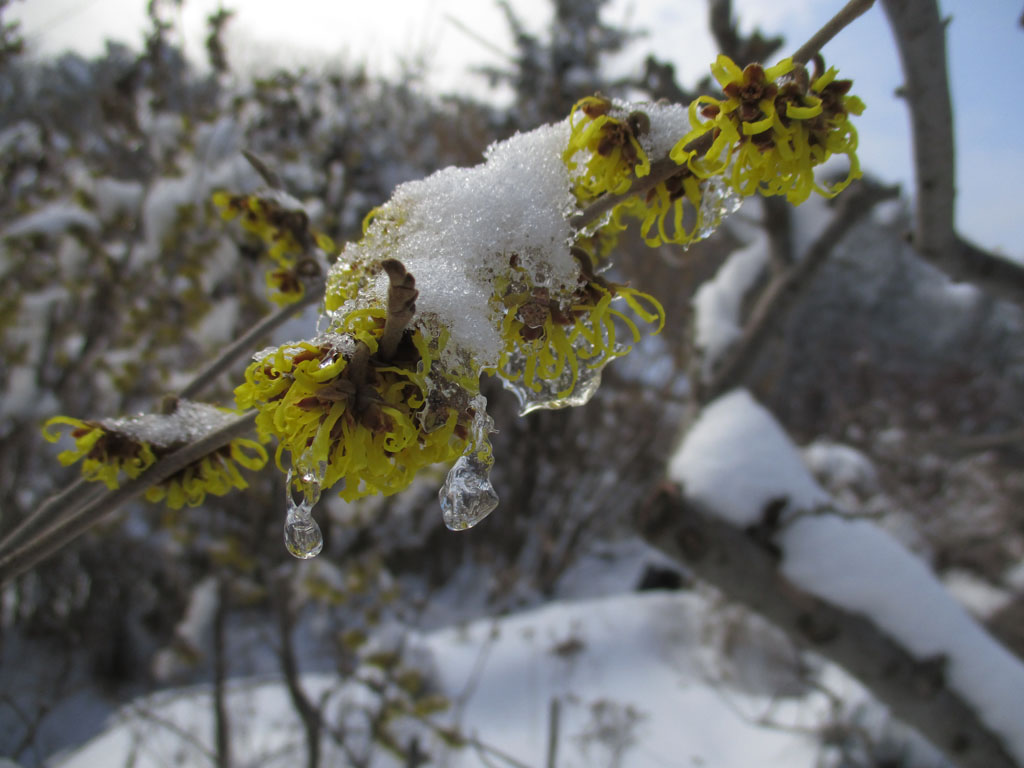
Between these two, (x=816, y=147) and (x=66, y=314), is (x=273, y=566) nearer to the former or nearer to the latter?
(x=66, y=314)

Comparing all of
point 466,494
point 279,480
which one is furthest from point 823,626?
point 279,480

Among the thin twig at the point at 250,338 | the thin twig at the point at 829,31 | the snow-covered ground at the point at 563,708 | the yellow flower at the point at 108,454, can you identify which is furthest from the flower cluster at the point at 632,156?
the snow-covered ground at the point at 563,708

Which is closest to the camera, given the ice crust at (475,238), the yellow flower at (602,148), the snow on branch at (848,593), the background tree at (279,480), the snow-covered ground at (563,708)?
the ice crust at (475,238)

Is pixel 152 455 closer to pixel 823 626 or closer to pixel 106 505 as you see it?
pixel 106 505

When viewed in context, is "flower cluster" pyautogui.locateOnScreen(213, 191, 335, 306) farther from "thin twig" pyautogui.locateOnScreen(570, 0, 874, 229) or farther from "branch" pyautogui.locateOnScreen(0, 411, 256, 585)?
"thin twig" pyautogui.locateOnScreen(570, 0, 874, 229)

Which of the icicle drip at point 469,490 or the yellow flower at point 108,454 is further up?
the yellow flower at point 108,454

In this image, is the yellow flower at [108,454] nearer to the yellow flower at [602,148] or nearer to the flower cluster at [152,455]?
the flower cluster at [152,455]
